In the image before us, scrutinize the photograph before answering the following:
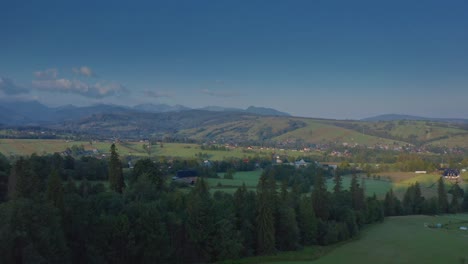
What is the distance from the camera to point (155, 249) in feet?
127

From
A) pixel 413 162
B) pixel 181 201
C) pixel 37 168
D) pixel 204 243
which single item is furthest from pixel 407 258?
pixel 413 162

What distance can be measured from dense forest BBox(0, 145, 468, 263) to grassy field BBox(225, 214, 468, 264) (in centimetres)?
260

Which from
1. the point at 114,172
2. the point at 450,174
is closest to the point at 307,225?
the point at 114,172

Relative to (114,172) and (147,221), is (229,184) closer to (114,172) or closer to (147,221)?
(114,172)

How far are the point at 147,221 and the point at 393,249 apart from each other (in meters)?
29.1

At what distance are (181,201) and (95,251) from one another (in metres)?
13.5

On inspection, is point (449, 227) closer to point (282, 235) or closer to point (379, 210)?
point (379, 210)

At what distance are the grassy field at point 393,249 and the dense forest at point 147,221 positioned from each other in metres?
2.60

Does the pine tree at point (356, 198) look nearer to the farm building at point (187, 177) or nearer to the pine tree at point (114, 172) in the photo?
the farm building at point (187, 177)

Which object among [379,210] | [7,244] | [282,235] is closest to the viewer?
[7,244]

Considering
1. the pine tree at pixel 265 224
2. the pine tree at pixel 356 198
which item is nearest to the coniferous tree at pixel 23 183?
the pine tree at pixel 265 224

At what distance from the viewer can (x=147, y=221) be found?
39000 millimetres

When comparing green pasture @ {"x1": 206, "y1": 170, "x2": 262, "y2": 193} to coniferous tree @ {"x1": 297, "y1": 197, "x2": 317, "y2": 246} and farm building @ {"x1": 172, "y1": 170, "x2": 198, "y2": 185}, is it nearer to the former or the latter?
farm building @ {"x1": 172, "y1": 170, "x2": 198, "y2": 185}

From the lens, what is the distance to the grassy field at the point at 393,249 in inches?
1697
